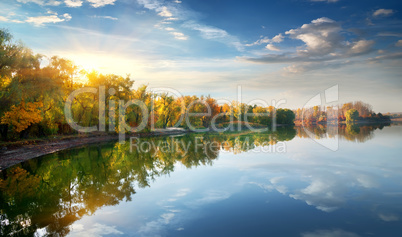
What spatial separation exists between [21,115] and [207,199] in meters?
22.9

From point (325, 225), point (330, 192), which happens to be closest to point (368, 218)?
point (325, 225)

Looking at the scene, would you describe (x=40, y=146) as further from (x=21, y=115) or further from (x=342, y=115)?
(x=342, y=115)

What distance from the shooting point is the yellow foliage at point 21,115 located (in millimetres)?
23712

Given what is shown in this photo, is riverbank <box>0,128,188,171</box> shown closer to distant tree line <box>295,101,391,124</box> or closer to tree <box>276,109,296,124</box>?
tree <box>276,109,296,124</box>

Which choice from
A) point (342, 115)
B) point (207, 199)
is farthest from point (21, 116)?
point (342, 115)

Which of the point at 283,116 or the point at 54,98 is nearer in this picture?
the point at 54,98

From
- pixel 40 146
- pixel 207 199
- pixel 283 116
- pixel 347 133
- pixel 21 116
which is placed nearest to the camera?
pixel 207 199

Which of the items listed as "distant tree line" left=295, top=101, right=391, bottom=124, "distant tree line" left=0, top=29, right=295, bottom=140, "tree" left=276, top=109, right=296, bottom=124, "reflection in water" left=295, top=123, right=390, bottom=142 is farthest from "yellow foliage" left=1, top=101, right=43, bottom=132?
"distant tree line" left=295, top=101, right=391, bottom=124

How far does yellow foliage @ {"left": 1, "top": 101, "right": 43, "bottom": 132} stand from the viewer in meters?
23.7

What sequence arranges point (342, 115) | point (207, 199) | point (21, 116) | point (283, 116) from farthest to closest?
point (342, 115), point (283, 116), point (21, 116), point (207, 199)

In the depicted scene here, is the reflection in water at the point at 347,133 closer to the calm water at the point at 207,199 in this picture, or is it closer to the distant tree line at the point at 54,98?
the calm water at the point at 207,199

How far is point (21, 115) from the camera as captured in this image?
24.3m

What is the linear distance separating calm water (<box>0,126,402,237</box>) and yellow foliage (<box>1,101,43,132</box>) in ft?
27.0

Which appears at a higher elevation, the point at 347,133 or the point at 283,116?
the point at 283,116
